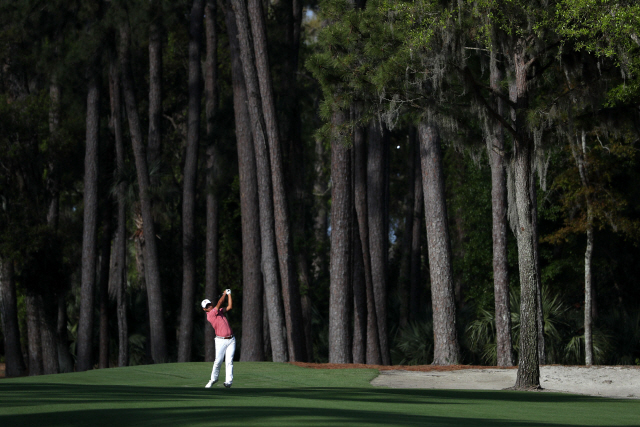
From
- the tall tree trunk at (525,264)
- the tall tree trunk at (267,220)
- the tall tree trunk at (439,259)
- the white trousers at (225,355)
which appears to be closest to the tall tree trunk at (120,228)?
the tall tree trunk at (267,220)

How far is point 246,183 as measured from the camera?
23.7 meters

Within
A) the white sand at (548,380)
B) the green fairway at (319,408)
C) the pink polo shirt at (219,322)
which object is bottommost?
the white sand at (548,380)

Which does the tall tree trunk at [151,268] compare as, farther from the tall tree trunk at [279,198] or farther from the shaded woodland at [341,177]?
the tall tree trunk at [279,198]

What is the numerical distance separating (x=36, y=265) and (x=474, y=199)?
16176 millimetres

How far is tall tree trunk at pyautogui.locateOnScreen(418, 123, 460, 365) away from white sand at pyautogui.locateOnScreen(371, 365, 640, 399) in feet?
9.96

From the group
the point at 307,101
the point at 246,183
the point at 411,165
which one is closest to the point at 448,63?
the point at 246,183

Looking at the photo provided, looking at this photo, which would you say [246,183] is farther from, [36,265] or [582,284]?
[582,284]

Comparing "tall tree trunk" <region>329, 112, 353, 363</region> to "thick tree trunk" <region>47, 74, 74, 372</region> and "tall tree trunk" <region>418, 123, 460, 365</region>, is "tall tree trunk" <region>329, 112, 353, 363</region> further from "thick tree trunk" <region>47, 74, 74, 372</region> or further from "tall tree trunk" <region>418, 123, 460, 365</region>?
"thick tree trunk" <region>47, 74, 74, 372</region>

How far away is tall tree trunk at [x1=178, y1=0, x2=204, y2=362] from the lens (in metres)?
27.5

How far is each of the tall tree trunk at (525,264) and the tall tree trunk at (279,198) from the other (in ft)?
26.8

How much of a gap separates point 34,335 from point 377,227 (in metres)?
14.0

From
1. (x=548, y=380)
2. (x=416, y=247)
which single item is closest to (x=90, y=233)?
(x=416, y=247)

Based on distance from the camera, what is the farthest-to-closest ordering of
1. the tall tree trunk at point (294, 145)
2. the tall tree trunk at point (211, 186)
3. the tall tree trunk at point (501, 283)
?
the tall tree trunk at point (211, 186) < the tall tree trunk at point (294, 145) < the tall tree trunk at point (501, 283)

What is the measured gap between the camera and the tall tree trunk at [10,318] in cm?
2758
